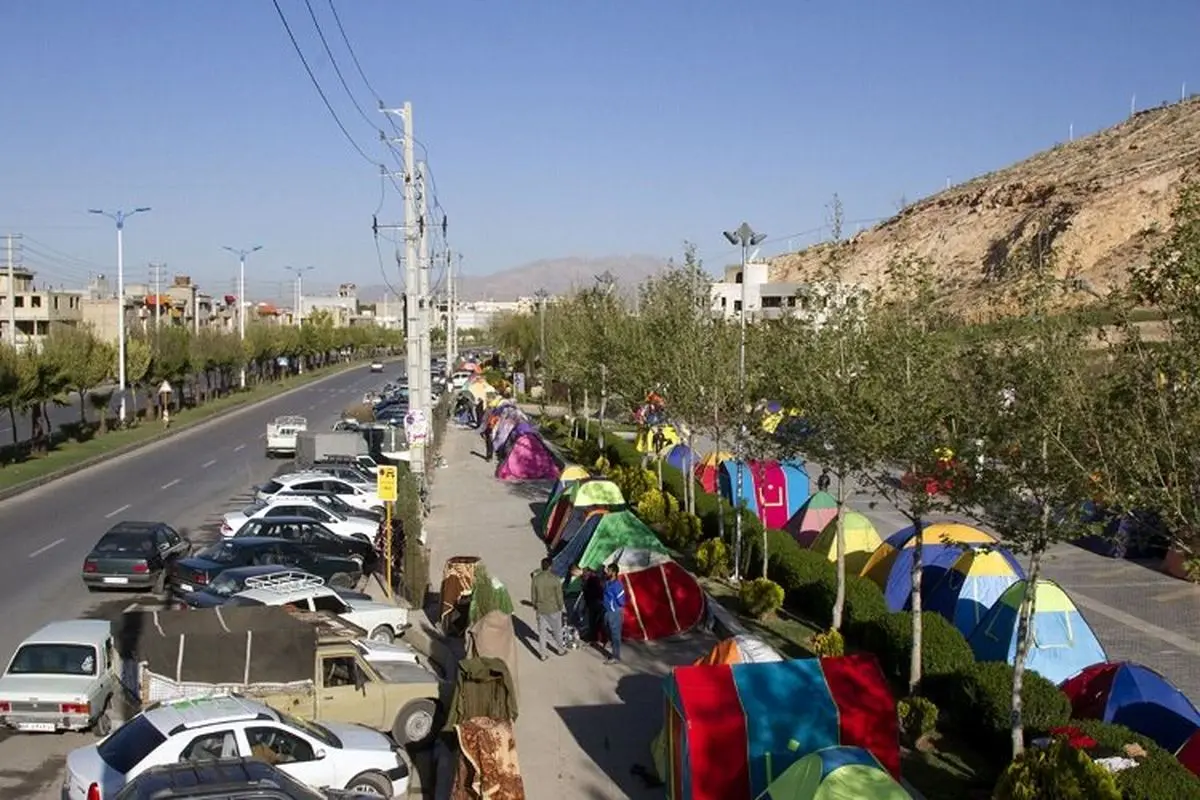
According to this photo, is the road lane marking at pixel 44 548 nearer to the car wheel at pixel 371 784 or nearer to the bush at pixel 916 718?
the car wheel at pixel 371 784

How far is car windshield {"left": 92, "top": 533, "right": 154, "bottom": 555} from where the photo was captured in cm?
2112

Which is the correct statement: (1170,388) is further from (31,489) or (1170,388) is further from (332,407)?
(332,407)

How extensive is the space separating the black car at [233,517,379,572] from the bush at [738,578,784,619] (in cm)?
729

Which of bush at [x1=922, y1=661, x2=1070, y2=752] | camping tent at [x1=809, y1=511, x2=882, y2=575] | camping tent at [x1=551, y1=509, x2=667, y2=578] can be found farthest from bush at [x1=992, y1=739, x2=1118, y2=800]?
camping tent at [x1=809, y1=511, x2=882, y2=575]

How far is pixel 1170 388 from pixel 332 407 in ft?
199

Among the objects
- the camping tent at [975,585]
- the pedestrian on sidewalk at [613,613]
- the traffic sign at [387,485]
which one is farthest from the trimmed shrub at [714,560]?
the traffic sign at [387,485]

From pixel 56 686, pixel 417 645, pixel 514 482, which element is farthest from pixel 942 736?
pixel 514 482

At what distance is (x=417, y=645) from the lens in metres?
17.9

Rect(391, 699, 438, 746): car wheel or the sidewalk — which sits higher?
Rect(391, 699, 438, 746): car wheel

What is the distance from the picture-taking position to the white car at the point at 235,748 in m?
10.3

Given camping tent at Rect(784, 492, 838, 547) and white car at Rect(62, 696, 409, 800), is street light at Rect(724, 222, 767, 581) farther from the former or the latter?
white car at Rect(62, 696, 409, 800)

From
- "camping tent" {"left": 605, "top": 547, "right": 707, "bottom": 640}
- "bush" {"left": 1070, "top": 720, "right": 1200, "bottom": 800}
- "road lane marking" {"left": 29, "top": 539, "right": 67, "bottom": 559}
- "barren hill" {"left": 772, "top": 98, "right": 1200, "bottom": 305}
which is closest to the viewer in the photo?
"bush" {"left": 1070, "top": 720, "right": 1200, "bottom": 800}

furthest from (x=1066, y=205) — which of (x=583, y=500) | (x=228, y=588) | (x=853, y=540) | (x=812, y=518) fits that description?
(x=228, y=588)

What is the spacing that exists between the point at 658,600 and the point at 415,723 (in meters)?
5.13
